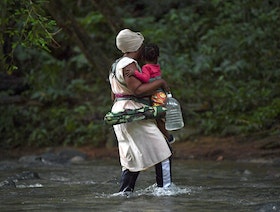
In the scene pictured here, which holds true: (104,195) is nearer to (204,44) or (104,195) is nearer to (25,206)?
(25,206)

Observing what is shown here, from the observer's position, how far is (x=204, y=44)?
18234 millimetres

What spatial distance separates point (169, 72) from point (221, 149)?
3.56 m

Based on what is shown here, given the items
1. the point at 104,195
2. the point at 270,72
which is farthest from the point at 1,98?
the point at 104,195

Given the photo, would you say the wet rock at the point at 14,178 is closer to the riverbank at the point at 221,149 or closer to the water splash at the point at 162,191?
the water splash at the point at 162,191

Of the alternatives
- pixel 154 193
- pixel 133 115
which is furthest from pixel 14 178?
pixel 133 115

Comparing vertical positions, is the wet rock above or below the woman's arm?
below

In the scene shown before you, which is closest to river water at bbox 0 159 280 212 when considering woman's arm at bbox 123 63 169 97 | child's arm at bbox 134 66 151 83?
woman's arm at bbox 123 63 169 97

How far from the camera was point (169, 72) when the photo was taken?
1656 centimetres

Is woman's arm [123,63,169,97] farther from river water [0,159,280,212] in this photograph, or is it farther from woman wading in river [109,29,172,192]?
river water [0,159,280,212]

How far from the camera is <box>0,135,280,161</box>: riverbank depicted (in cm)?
1284

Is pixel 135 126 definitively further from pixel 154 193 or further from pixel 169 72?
pixel 169 72

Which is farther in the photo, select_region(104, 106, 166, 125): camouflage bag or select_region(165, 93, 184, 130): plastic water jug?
select_region(165, 93, 184, 130): plastic water jug

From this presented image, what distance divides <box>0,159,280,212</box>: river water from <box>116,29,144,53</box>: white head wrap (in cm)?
151

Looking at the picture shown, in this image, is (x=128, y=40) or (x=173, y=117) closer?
(x=128, y=40)
